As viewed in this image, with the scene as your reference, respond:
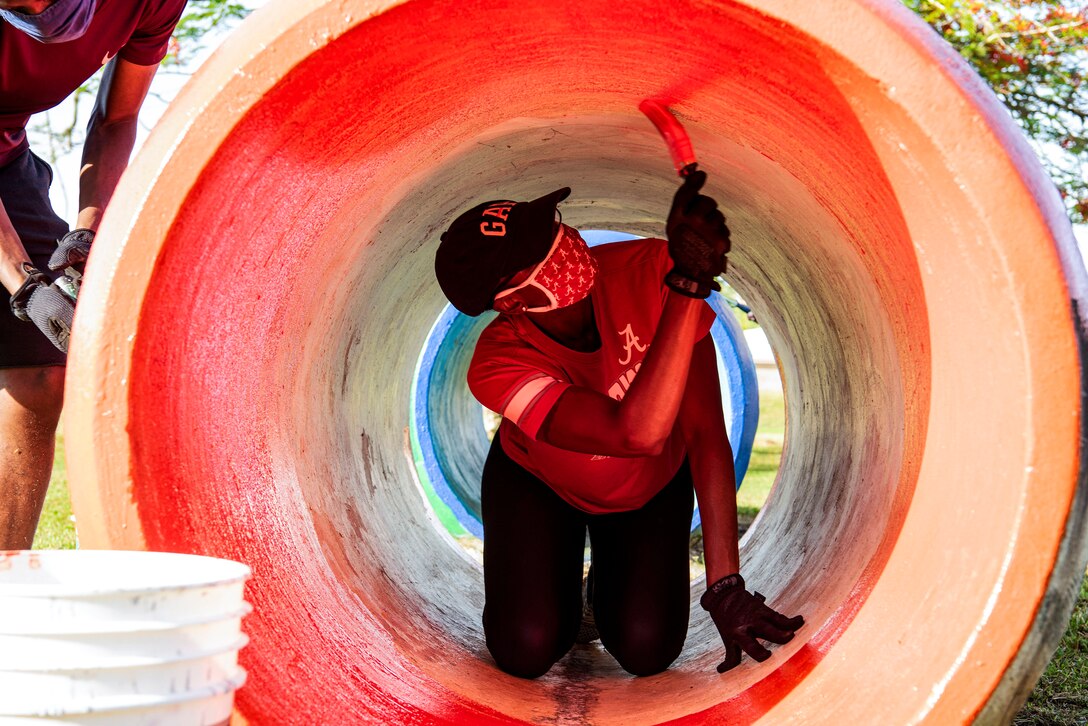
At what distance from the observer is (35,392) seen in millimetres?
2506

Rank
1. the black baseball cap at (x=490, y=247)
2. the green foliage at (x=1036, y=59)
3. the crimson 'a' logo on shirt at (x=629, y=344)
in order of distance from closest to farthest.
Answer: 1. the black baseball cap at (x=490, y=247)
2. the crimson 'a' logo on shirt at (x=629, y=344)
3. the green foliage at (x=1036, y=59)

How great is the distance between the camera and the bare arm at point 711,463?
2.40 m

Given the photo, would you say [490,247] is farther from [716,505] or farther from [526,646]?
[526,646]

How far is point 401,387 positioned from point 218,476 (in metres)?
2.29

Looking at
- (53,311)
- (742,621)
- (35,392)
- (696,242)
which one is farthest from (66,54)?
(742,621)

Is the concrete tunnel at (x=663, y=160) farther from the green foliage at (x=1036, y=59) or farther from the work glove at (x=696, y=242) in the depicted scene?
the green foliage at (x=1036, y=59)

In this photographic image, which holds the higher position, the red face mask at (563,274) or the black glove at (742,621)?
the red face mask at (563,274)

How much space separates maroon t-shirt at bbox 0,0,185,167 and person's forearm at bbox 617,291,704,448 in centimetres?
151

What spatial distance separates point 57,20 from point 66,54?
30 centimetres

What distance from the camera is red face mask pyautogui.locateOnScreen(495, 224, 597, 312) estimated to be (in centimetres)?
242

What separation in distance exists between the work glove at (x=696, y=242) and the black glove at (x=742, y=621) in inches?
28.2

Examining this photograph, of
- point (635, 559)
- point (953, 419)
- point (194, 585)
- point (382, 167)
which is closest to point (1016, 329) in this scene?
point (953, 419)

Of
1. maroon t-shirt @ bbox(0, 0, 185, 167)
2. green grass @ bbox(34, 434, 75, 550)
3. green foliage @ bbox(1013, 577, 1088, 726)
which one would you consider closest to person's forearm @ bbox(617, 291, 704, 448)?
green foliage @ bbox(1013, 577, 1088, 726)

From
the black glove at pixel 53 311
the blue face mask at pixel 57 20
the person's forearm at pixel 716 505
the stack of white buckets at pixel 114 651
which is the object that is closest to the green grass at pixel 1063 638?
the person's forearm at pixel 716 505
